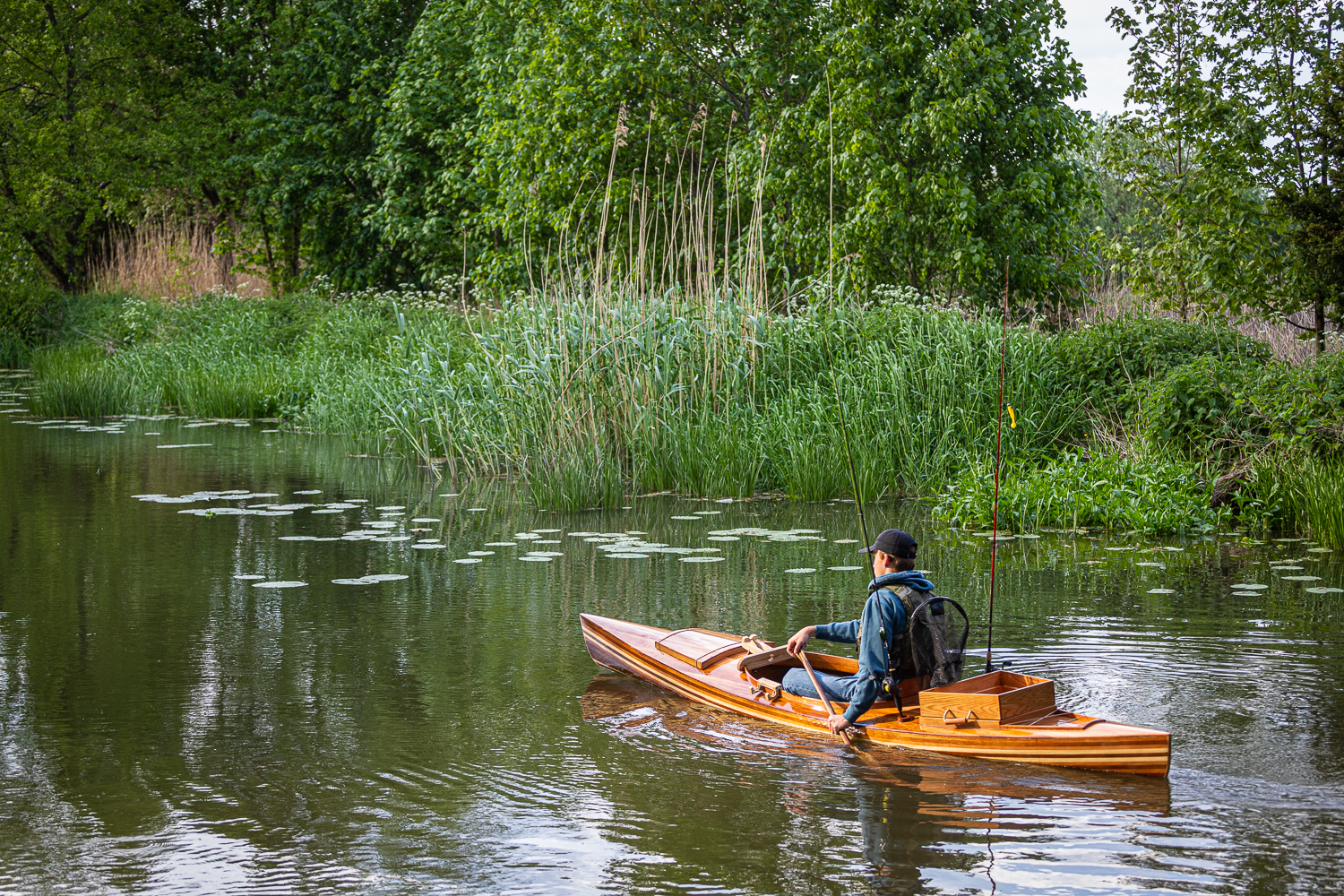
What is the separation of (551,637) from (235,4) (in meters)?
26.0

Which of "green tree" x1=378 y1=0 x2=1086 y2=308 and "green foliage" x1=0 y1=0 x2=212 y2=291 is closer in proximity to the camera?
"green tree" x1=378 y1=0 x2=1086 y2=308

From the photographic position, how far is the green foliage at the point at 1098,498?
9719 millimetres

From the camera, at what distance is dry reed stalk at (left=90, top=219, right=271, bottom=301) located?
1058 inches

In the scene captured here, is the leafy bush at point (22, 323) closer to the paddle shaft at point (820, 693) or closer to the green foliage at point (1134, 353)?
the green foliage at point (1134, 353)

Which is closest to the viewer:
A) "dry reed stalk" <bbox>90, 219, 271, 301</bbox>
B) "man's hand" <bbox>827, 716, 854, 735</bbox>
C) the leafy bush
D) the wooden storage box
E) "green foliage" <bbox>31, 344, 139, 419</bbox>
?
the wooden storage box

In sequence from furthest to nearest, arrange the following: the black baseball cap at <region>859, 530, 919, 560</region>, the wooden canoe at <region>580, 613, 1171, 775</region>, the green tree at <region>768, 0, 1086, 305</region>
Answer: the green tree at <region>768, 0, 1086, 305</region>
the black baseball cap at <region>859, 530, 919, 560</region>
the wooden canoe at <region>580, 613, 1171, 775</region>

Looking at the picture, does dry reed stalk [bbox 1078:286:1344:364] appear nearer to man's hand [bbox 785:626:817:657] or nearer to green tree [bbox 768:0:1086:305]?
green tree [bbox 768:0:1086:305]

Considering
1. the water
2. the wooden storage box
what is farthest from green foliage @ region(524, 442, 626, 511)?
the wooden storage box

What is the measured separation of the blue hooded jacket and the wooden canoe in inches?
3.9

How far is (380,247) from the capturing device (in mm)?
27219

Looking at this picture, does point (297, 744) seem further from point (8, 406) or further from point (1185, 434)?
point (8, 406)

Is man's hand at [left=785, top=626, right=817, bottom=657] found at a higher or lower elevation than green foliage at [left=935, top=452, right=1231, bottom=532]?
lower

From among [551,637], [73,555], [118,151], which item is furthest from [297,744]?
[118,151]

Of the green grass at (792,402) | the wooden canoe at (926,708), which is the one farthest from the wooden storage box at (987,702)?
the green grass at (792,402)
